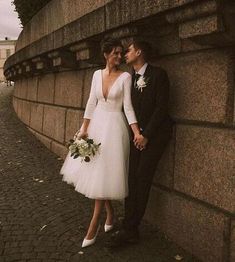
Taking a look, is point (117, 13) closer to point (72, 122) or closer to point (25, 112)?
point (72, 122)

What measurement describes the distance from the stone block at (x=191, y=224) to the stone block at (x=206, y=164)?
12 centimetres

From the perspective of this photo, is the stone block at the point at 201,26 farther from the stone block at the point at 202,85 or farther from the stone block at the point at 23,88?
the stone block at the point at 23,88

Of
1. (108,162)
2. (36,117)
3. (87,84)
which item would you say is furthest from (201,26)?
(36,117)

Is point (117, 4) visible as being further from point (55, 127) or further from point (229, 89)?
point (55, 127)

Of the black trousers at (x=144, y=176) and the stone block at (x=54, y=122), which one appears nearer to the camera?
the black trousers at (x=144, y=176)

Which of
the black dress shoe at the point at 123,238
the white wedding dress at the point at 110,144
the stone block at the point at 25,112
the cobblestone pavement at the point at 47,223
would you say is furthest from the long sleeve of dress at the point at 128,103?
the stone block at the point at 25,112

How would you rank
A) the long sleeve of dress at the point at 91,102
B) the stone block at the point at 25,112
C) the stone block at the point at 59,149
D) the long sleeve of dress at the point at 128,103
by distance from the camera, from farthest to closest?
1. the stone block at the point at 25,112
2. the stone block at the point at 59,149
3. the long sleeve of dress at the point at 91,102
4. the long sleeve of dress at the point at 128,103

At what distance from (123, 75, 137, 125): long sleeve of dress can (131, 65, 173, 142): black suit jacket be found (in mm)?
59

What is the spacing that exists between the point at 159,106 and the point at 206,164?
692mm

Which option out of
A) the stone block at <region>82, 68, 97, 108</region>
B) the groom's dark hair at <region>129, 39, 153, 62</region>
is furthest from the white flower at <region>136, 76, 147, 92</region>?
the stone block at <region>82, 68, 97, 108</region>

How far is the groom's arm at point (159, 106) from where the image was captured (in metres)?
4.22

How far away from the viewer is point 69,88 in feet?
25.1

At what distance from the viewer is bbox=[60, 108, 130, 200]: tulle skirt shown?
449cm

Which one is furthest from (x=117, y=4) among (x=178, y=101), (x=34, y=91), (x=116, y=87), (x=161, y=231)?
(x=34, y=91)
